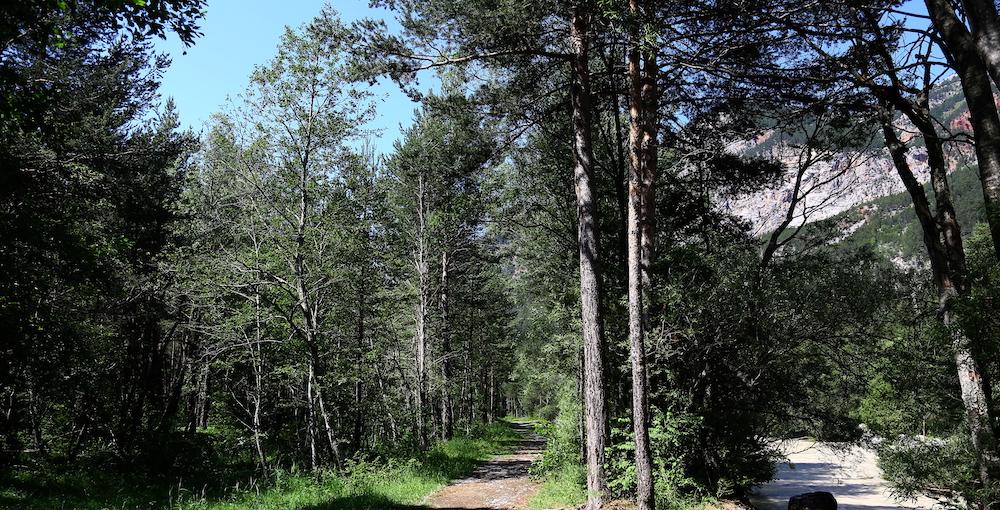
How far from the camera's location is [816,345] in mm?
9273

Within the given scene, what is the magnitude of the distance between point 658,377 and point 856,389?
4.09 meters

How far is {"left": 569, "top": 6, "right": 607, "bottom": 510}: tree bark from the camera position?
298 inches

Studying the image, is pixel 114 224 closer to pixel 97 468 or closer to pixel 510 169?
pixel 97 468

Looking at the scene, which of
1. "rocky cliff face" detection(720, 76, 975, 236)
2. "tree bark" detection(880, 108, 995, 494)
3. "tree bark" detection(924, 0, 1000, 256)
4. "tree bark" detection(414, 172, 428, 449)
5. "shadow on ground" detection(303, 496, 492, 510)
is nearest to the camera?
"tree bark" detection(924, 0, 1000, 256)

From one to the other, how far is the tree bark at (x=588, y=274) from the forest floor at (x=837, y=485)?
16.2ft

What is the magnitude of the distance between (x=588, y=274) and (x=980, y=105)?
5462 mm

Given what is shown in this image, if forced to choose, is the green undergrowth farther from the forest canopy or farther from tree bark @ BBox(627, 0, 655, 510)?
tree bark @ BBox(627, 0, 655, 510)

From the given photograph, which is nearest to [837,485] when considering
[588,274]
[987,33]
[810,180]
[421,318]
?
[810,180]

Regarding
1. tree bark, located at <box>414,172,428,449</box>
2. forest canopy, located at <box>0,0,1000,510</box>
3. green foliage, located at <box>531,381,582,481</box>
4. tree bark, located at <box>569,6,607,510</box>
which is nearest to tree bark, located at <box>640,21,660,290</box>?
forest canopy, located at <box>0,0,1000,510</box>

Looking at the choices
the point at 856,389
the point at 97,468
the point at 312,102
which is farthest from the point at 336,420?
the point at 856,389

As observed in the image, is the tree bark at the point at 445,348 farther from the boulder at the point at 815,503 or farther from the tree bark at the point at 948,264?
the tree bark at the point at 948,264

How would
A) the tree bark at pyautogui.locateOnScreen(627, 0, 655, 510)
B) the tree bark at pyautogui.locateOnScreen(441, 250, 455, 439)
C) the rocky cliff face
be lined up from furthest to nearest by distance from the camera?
the tree bark at pyautogui.locateOnScreen(441, 250, 455, 439), the rocky cliff face, the tree bark at pyautogui.locateOnScreen(627, 0, 655, 510)

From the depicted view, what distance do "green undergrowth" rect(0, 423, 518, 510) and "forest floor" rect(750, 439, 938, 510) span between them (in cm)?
782

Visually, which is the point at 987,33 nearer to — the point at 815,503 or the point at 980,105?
the point at 980,105
